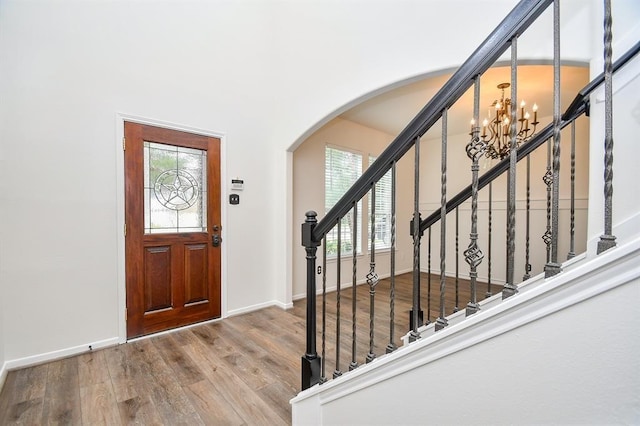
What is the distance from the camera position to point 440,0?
2082 mm

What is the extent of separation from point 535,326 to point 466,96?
381 cm

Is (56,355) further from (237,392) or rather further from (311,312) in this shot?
(311,312)

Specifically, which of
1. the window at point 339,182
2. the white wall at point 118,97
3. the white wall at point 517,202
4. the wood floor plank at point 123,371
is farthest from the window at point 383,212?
the wood floor plank at point 123,371

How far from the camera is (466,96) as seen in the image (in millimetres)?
3699

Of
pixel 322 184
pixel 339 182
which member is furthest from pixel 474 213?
pixel 339 182

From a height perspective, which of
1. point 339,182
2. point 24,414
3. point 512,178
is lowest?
point 24,414

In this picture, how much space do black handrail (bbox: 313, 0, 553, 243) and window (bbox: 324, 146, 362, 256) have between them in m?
3.07

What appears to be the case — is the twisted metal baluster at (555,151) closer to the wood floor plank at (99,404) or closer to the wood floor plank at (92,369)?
the wood floor plank at (99,404)

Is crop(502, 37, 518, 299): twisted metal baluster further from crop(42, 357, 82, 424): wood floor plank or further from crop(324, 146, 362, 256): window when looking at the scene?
crop(324, 146, 362, 256): window

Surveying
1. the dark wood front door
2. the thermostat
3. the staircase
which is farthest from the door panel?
the staircase

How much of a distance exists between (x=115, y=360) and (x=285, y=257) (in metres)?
1.94

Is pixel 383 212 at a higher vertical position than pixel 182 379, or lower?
higher

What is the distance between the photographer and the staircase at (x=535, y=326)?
0.58 m

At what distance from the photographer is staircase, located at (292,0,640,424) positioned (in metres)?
0.58
